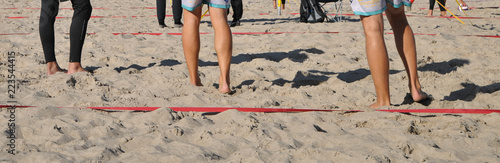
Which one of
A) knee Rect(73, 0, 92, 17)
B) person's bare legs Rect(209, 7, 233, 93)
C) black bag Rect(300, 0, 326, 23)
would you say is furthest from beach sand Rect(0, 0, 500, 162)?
black bag Rect(300, 0, 326, 23)

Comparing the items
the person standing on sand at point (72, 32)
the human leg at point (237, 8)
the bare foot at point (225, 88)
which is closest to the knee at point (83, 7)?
the person standing on sand at point (72, 32)

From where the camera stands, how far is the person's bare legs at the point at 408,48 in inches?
106

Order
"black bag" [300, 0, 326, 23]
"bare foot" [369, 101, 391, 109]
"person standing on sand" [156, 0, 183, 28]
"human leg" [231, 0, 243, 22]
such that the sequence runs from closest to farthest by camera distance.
→ "bare foot" [369, 101, 391, 109] < "person standing on sand" [156, 0, 183, 28] < "human leg" [231, 0, 243, 22] < "black bag" [300, 0, 326, 23]

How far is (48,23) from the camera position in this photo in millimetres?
3447

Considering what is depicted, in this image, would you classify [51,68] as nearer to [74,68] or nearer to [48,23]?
[74,68]

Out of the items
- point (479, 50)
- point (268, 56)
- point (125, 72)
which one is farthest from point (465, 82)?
point (125, 72)

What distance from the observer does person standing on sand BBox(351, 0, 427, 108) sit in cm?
249

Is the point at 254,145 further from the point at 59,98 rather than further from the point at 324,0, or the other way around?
the point at 324,0

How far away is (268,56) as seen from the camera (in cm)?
443

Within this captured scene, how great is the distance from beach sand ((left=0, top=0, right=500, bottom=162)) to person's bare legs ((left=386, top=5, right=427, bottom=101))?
8 centimetres

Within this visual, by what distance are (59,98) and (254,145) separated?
130 cm

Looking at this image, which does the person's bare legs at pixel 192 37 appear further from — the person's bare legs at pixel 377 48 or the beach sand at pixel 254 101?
the person's bare legs at pixel 377 48

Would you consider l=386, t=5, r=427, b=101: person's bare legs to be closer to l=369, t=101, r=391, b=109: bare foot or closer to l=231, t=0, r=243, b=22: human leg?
l=369, t=101, r=391, b=109: bare foot

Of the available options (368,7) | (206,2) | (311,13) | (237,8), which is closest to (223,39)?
(206,2)
